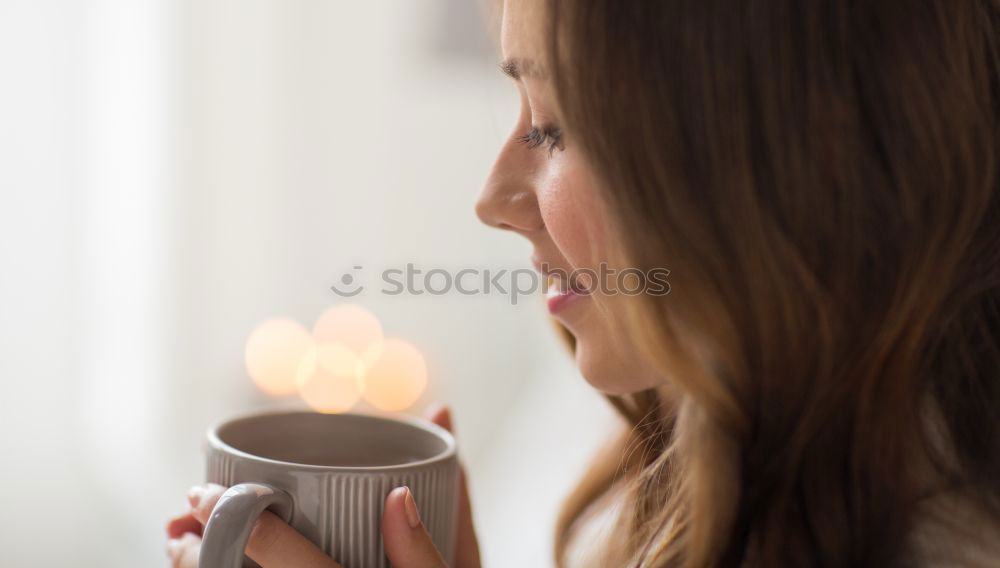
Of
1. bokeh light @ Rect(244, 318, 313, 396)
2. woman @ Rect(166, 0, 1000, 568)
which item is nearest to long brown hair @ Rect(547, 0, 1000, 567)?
woman @ Rect(166, 0, 1000, 568)

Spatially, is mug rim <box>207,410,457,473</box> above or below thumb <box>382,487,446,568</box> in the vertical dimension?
above

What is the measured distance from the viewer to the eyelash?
0.62 metres

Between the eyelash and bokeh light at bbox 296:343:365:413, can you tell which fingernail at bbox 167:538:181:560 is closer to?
the eyelash

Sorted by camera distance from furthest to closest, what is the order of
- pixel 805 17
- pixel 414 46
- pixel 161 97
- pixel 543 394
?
A: 1. pixel 543 394
2. pixel 414 46
3. pixel 161 97
4. pixel 805 17

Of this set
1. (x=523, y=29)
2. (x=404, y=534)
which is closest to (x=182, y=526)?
(x=404, y=534)

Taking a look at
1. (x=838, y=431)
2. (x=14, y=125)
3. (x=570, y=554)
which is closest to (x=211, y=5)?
(x=14, y=125)

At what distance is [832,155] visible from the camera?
52 cm

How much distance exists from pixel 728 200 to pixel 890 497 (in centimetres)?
21

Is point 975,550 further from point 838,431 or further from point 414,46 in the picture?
point 414,46

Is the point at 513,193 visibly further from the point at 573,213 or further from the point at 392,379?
the point at 392,379

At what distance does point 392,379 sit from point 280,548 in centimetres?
93

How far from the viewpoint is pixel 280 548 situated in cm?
55

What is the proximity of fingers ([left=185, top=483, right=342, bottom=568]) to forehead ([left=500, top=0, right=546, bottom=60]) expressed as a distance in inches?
13.9

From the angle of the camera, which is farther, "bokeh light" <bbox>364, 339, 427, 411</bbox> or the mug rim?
→ "bokeh light" <bbox>364, 339, 427, 411</bbox>
